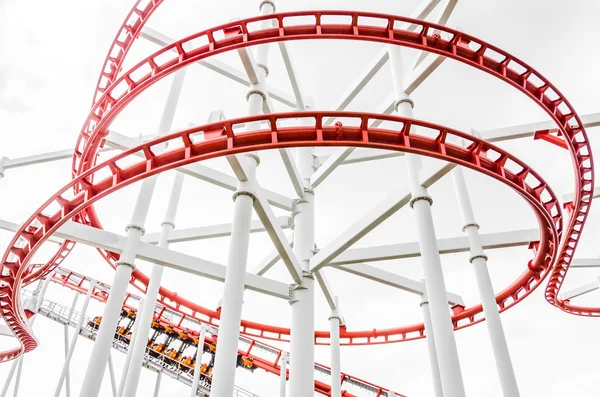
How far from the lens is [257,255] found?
25438 mm

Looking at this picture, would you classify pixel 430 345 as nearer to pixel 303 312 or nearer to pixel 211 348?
pixel 303 312

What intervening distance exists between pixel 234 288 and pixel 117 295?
5.32ft

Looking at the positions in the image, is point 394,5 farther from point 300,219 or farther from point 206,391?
point 206,391

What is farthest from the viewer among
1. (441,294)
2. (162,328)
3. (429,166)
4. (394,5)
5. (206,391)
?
(162,328)

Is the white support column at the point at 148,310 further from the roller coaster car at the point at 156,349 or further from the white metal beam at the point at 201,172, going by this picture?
the roller coaster car at the point at 156,349

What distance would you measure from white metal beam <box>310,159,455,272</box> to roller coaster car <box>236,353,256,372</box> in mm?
9788

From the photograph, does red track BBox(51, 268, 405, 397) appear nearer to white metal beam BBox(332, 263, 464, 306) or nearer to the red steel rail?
white metal beam BBox(332, 263, 464, 306)

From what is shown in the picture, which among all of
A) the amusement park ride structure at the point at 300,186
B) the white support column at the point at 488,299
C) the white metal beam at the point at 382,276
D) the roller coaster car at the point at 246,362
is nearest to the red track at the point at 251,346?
the roller coaster car at the point at 246,362

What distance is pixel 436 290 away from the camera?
5605 mm

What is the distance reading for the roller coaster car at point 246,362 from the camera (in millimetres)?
15844

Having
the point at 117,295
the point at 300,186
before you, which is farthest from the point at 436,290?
the point at 117,295

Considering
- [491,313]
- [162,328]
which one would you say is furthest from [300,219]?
[162,328]

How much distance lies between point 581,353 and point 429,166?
464 inches

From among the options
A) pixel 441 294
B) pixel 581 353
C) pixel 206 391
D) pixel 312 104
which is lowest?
pixel 441 294
